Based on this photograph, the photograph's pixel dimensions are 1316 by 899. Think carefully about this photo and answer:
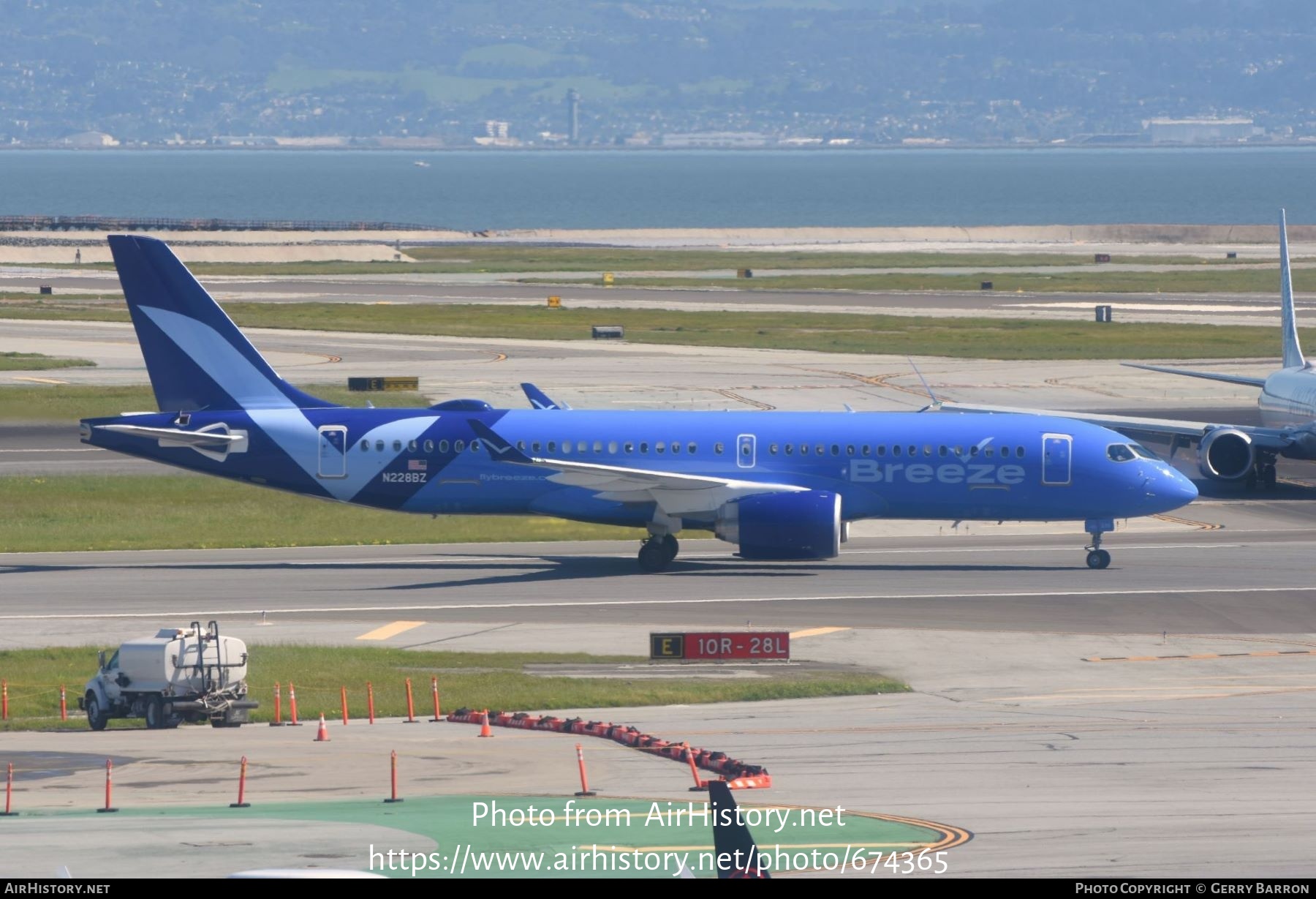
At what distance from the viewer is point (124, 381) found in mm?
81312

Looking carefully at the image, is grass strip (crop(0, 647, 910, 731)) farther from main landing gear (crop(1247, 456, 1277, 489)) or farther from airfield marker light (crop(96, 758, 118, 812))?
main landing gear (crop(1247, 456, 1277, 489))

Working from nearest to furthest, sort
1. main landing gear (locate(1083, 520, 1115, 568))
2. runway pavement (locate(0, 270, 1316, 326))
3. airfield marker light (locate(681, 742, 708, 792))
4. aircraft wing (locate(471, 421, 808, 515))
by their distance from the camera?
airfield marker light (locate(681, 742, 708, 792)) → aircraft wing (locate(471, 421, 808, 515)) → main landing gear (locate(1083, 520, 1115, 568)) → runway pavement (locate(0, 270, 1316, 326))

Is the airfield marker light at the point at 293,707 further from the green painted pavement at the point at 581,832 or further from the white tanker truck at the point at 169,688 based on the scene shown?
the green painted pavement at the point at 581,832

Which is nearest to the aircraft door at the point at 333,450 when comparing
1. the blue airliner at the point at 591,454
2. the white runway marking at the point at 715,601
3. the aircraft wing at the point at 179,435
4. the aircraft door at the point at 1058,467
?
the blue airliner at the point at 591,454

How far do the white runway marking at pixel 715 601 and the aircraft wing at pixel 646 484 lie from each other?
140 inches

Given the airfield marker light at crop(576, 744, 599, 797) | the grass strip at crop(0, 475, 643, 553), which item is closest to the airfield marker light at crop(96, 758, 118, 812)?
the airfield marker light at crop(576, 744, 599, 797)

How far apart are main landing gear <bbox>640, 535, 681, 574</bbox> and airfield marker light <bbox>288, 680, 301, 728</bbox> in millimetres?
14945

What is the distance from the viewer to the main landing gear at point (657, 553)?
1813 inches

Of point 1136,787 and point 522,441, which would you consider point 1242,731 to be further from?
point 522,441

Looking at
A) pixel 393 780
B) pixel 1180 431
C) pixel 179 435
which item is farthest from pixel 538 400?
pixel 393 780

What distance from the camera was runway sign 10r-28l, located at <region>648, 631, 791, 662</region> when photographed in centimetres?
3566

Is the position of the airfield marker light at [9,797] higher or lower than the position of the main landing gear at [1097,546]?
lower

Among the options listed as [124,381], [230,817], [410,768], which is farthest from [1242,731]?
[124,381]

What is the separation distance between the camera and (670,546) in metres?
46.2
